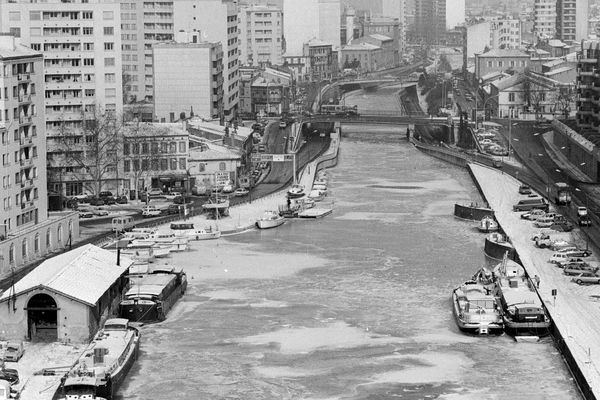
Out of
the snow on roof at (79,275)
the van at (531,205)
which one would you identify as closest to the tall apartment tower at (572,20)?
the van at (531,205)

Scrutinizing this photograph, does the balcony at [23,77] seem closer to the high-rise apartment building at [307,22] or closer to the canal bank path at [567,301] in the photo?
the canal bank path at [567,301]

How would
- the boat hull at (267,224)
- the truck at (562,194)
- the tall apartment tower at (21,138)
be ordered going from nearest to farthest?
1. the tall apartment tower at (21,138)
2. the boat hull at (267,224)
3. the truck at (562,194)

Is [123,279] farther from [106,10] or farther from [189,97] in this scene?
[189,97]

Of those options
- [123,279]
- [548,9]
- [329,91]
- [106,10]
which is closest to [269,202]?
[106,10]

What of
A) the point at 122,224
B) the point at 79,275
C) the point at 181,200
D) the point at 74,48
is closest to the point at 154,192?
the point at 181,200


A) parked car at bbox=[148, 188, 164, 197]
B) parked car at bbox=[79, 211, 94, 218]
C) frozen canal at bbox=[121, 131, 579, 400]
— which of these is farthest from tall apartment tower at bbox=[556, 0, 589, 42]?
parked car at bbox=[79, 211, 94, 218]

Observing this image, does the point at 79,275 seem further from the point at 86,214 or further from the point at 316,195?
the point at 316,195
